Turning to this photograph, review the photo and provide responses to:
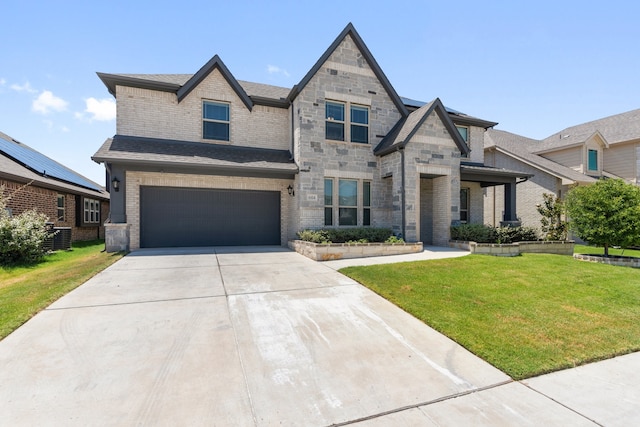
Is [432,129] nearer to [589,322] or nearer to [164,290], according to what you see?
[589,322]

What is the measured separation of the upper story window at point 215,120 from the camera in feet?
41.1

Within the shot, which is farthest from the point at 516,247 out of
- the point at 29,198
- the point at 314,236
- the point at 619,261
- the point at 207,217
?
the point at 29,198

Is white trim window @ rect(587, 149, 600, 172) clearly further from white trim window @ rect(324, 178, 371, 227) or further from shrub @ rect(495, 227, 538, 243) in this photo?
white trim window @ rect(324, 178, 371, 227)

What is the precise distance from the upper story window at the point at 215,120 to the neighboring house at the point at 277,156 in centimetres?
4

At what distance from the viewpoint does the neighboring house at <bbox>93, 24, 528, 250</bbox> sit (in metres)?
11.5

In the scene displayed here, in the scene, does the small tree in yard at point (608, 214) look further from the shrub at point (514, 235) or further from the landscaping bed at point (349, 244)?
the landscaping bed at point (349, 244)

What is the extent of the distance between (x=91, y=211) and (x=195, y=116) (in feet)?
36.0

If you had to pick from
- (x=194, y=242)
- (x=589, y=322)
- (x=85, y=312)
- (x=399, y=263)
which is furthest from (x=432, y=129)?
(x=85, y=312)

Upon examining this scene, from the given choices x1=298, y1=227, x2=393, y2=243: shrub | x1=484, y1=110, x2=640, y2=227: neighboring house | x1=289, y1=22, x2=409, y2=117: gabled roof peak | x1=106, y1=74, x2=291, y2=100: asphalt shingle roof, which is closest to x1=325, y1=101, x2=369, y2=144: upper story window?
x1=289, y1=22, x2=409, y2=117: gabled roof peak

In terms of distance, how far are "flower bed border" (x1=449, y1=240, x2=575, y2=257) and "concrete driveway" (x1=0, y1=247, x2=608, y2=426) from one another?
7161 millimetres

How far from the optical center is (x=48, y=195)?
13.8m

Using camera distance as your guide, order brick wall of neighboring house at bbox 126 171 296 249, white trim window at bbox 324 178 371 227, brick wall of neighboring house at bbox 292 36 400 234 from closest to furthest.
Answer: brick wall of neighboring house at bbox 126 171 296 249 < brick wall of neighboring house at bbox 292 36 400 234 < white trim window at bbox 324 178 371 227

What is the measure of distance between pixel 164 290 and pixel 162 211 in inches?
277

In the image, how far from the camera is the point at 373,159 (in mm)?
13031
